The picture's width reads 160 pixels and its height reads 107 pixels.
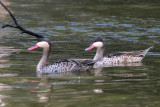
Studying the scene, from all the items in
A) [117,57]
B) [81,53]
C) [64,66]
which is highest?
[64,66]

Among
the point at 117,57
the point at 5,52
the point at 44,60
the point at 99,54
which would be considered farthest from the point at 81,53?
the point at 44,60

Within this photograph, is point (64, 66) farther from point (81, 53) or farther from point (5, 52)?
point (5, 52)

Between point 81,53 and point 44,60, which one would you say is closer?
point 44,60

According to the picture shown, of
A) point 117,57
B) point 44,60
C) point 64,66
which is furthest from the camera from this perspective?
point 117,57

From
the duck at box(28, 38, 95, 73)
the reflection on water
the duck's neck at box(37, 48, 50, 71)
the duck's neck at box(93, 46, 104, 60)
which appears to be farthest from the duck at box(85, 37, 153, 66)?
the reflection on water

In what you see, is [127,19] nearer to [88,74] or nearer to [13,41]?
[13,41]

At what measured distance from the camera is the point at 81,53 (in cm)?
1816

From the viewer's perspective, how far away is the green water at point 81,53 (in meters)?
10.8

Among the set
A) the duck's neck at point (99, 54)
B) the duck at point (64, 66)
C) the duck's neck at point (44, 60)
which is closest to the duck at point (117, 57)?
the duck's neck at point (99, 54)

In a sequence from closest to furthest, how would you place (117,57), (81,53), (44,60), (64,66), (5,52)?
1. (64,66)
2. (44,60)
3. (117,57)
4. (81,53)
5. (5,52)

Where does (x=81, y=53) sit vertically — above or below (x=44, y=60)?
below

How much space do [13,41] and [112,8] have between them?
1451 cm

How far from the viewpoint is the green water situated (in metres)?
10.8

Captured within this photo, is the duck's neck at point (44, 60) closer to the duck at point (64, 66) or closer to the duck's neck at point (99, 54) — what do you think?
the duck at point (64, 66)
